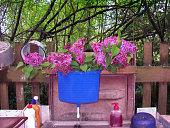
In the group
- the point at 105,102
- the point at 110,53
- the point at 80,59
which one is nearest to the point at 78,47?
the point at 80,59

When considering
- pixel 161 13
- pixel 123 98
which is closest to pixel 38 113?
pixel 123 98

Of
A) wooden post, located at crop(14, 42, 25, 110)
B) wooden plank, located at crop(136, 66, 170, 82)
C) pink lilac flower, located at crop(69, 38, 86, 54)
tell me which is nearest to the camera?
pink lilac flower, located at crop(69, 38, 86, 54)

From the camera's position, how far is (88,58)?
118cm

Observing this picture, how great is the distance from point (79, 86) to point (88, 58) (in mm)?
182

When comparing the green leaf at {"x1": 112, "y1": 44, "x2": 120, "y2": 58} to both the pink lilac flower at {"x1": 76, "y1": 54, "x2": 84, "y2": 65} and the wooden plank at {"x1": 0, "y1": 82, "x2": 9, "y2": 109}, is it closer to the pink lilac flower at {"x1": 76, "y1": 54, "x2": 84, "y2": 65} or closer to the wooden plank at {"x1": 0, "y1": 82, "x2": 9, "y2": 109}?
the pink lilac flower at {"x1": 76, "y1": 54, "x2": 84, "y2": 65}

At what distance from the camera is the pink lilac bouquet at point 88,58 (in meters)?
1.09

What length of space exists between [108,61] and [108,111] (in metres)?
0.47

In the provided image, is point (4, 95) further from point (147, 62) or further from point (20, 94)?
point (147, 62)

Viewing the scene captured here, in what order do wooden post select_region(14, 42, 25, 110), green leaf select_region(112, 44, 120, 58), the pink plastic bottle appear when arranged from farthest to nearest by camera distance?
wooden post select_region(14, 42, 25, 110), the pink plastic bottle, green leaf select_region(112, 44, 120, 58)

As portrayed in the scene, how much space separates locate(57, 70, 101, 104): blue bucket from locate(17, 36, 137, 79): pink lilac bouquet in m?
0.04

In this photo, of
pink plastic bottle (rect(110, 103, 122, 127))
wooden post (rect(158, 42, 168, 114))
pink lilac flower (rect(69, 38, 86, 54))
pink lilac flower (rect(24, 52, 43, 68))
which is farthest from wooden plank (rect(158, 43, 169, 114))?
pink lilac flower (rect(24, 52, 43, 68))

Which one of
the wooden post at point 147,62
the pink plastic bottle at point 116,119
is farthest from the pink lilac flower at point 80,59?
the wooden post at point 147,62

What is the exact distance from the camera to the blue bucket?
113cm

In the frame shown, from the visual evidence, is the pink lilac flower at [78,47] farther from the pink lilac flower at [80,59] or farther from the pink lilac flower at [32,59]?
the pink lilac flower at [32,59]
